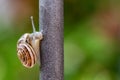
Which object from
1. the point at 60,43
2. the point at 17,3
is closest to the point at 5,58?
the point at 17,3

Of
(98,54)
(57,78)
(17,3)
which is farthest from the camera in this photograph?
(17,3)

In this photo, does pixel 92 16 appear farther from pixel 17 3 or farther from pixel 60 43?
pixel 60 43

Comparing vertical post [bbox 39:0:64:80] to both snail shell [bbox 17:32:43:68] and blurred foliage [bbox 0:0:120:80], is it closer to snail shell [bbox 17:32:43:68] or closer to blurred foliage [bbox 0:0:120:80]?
snail shell [bbox 17:32:43:68]

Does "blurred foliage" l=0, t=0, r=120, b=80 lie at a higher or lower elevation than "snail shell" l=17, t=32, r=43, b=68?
lower

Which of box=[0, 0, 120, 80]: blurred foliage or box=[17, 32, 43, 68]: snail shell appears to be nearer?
box=[17, 32, 43, 68]: snail shell

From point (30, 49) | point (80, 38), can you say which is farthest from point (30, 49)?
point (80, 38)

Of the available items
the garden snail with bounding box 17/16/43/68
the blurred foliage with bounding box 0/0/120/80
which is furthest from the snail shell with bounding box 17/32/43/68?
the blurred foliage with bounding box 0/0/120/80

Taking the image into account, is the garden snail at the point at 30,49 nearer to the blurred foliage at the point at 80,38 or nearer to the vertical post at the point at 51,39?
the vertical post at the point at 51,39
